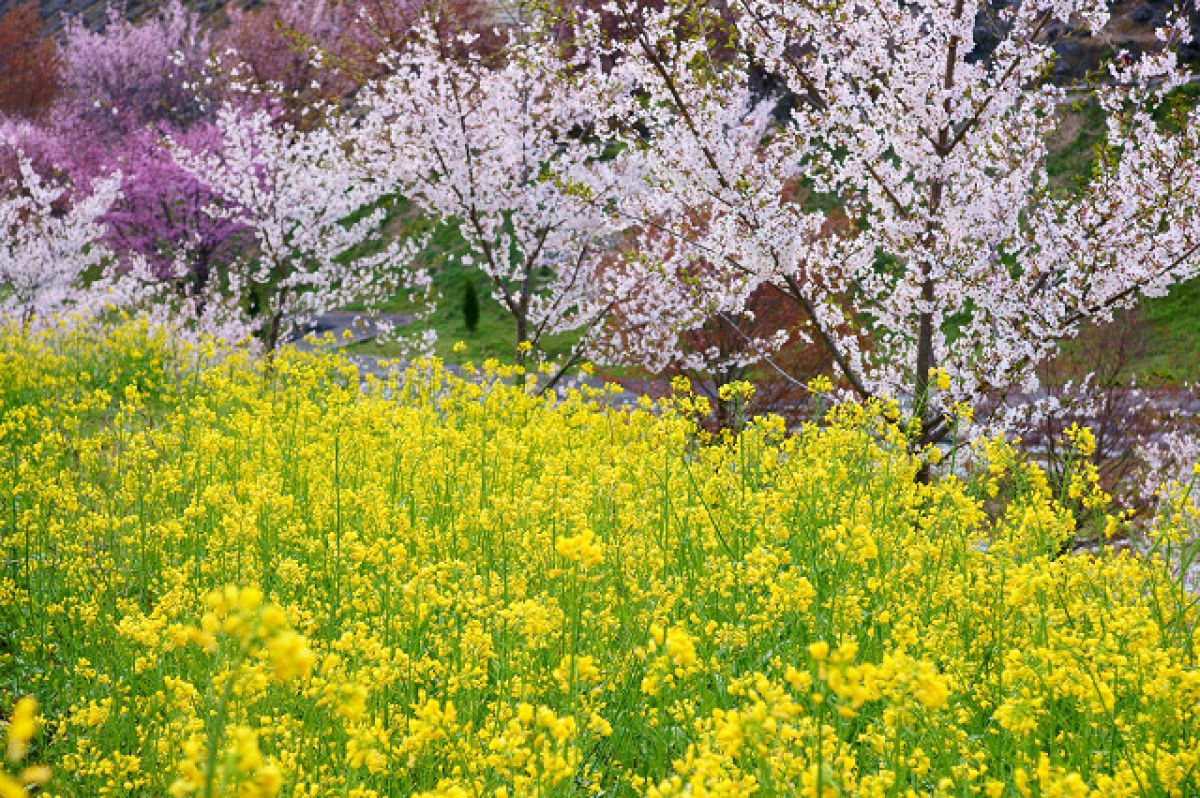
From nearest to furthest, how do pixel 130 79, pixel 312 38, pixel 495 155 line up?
pixel 495 155 < pixel 312 38 < pixel 130 79

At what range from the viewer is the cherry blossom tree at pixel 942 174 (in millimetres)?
6742

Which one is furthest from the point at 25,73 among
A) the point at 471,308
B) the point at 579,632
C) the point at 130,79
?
the point at 579,632

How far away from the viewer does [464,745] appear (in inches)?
112

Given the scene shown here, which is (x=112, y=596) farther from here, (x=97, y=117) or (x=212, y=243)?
(x=97, y=117)

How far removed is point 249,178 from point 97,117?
21468 mm

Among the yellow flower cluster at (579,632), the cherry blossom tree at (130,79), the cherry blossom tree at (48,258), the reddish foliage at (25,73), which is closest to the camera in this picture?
the yellow flower cluster at (579,632)

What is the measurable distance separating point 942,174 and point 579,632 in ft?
15.6

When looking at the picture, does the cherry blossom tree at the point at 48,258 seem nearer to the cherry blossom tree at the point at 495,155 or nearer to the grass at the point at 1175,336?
the cherry blossom tree at the point at 495,155

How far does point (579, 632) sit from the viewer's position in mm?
3975

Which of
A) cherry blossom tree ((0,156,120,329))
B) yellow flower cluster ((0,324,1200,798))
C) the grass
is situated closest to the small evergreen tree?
cherry blossom tree ((0,156,120,329))

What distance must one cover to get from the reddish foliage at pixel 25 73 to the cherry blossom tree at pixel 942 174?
30827 millimetres

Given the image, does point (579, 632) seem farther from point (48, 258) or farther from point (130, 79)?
point (130, 79)

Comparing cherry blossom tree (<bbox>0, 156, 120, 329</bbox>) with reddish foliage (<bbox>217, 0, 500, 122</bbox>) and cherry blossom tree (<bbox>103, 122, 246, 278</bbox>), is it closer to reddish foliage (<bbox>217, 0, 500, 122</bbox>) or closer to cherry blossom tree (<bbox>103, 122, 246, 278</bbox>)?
cherry blossom tree (<bbox>103, 122, 246, 278</bbox>)

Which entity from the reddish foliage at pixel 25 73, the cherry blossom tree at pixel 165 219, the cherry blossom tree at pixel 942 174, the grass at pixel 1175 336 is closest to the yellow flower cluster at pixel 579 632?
the cherry blossom tree at pixel 942 174
